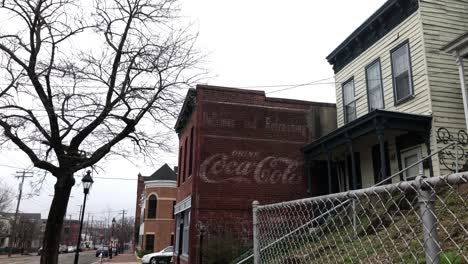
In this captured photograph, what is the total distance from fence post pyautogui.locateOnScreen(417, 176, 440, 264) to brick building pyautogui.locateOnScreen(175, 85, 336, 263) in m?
16.7

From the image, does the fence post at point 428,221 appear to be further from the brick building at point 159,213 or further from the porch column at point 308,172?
the brick building at point 159,213

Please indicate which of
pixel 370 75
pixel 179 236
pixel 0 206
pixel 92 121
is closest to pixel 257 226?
pixel 92 121

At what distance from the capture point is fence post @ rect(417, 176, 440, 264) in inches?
74.1

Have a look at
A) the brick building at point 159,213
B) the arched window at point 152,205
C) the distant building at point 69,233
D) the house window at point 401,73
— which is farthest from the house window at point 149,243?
the distant building at point 69,233

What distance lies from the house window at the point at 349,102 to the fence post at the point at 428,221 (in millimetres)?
16561

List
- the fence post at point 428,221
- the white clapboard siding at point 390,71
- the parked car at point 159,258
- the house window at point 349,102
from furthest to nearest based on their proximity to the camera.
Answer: the parked car at point 159,258
the house window at point 349,102
the white clapboard siding at point 390,71
the fence post at point 428,221

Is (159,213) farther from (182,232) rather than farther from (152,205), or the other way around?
(182,232)

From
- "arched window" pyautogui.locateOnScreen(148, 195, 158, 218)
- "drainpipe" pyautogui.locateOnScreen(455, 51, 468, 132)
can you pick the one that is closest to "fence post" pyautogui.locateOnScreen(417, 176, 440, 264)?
"drainpipe" pyautogui.locateOnScreen(455, 51, 468, 132)

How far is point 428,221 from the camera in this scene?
1.91m

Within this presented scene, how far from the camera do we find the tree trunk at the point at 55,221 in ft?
47.3

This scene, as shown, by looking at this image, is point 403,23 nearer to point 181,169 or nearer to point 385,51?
point 385,51

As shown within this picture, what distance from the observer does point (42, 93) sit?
14969 mm

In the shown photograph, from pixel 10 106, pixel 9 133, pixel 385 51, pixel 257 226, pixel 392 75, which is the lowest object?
pixel 257 226

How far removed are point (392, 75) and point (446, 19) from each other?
2.43 meters
